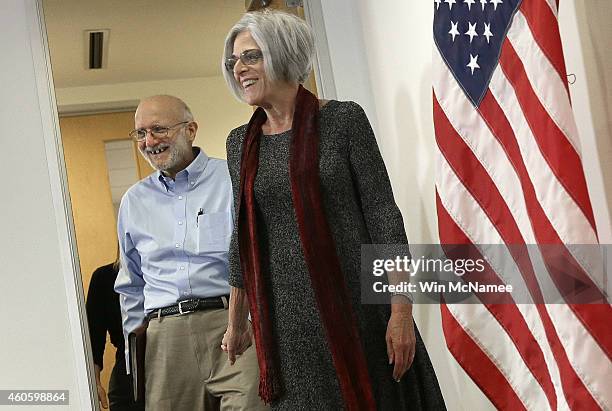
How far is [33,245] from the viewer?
3.51 meters

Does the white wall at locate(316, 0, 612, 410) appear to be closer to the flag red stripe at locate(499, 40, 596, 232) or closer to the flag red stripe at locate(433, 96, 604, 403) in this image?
the flag red stripe at locate(433, 96, 604, 403)

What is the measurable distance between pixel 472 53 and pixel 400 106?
1.09m

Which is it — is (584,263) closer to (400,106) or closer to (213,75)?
(400,106)

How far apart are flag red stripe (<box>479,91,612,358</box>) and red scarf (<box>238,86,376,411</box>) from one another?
407 mm

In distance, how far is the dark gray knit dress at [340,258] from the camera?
2283mm

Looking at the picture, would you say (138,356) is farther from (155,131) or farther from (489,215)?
(489,215)

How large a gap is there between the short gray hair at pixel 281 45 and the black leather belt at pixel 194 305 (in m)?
0.75

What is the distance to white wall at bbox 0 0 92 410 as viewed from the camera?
346 cm

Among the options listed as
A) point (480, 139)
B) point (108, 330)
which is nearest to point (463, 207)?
point (480, 139)

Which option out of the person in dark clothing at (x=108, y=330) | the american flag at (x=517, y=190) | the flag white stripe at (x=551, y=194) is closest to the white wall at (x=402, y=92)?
the american flag at (x=517, y=190)

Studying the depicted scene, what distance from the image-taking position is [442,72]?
2.35m

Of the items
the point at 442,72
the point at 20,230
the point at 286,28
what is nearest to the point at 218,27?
the point at 20,230

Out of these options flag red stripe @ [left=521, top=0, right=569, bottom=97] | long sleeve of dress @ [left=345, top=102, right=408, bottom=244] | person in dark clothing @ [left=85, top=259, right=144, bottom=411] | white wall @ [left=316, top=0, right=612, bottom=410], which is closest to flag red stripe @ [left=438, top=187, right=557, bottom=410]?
long sleeve of dress @ [left=345, top=102, right=408, bottom=244]

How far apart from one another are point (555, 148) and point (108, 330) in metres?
1.97
